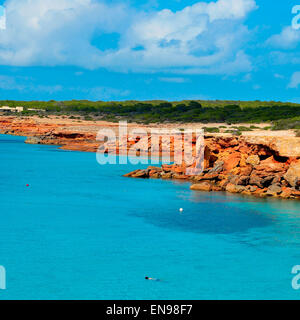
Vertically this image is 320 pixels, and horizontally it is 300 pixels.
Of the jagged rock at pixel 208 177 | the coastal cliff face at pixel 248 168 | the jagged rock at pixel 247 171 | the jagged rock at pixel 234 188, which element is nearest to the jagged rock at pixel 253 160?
the coastal cliff face at pixel 248 168

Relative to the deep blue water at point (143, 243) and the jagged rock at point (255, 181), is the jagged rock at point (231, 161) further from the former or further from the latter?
the deep blue water at point (143, 243)

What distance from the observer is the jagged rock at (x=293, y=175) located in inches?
1334

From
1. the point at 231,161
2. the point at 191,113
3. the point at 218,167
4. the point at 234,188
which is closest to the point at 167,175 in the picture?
the point at 218,167

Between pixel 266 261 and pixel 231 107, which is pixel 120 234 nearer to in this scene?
pixel 266 261

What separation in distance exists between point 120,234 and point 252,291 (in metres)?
8.67

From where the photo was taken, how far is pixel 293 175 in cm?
3400

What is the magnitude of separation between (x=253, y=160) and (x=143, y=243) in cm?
1718

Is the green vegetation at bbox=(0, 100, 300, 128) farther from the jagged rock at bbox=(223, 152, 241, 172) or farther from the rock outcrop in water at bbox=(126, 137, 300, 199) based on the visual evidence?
the jagged rock at bbox=(223, 152, 241, 172)

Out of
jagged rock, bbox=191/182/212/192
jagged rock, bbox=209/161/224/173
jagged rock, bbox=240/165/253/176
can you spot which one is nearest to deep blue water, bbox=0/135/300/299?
jagged rock, bbox=191/182/212/192

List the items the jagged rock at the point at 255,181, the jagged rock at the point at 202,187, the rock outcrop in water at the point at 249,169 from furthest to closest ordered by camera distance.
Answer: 1. the jagged rock at the point at 202,187
2. the jagged rock at the point at 255,181
3. the rock outcrop in water at the point at 249,169

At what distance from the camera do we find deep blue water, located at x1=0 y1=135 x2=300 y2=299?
59.7ft

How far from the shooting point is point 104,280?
18.7 meters

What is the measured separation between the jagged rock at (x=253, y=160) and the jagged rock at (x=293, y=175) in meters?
3.85

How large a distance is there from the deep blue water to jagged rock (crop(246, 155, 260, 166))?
171 inches
